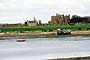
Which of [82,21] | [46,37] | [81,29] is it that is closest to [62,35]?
[46,37]

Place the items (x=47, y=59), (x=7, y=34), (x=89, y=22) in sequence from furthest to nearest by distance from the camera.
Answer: (x=89, y=22)
(x=7, y=34)
(x=47, y=59)

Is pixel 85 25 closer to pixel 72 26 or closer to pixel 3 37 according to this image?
pixel 72 26

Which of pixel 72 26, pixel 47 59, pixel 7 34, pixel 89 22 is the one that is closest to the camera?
pixel 47 59

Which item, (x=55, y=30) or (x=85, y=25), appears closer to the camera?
(x=55, y=30)

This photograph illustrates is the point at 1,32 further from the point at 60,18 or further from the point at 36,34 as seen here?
the point at 60,18

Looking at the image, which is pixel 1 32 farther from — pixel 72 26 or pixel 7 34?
pixel 72 26

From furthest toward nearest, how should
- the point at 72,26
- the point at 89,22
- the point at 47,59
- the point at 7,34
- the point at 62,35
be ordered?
the point at 89,22
the point at 72,26
the point at 7,34
the point at 62,35
the point at 47,59

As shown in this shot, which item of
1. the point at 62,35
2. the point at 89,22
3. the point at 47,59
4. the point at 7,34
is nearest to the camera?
the point at 47,59

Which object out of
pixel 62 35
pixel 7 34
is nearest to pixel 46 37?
pixel 62 35

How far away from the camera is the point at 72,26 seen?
129 meters

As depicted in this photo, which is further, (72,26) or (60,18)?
(60,18)

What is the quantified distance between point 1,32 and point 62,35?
767 inches

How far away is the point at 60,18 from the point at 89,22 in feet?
29.9

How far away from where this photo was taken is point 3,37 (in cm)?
11281
